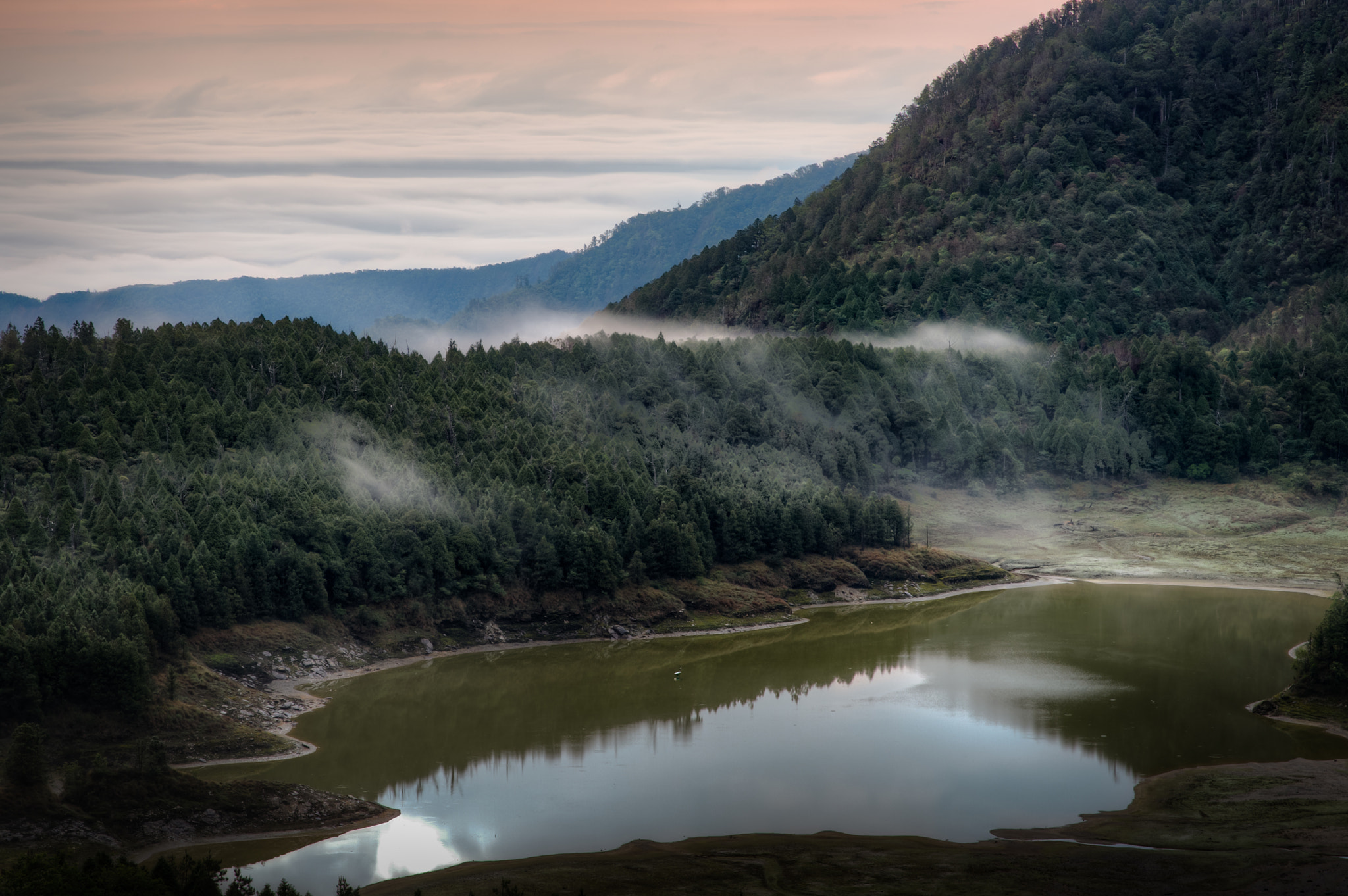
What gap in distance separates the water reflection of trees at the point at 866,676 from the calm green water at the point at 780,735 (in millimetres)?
250

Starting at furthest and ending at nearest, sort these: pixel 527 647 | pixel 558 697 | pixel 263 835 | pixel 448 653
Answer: pixel 527 647
pixel 448 653
pixel 558 697
pixel 263 835

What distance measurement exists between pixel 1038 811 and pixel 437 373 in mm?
95454

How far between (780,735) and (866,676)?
1825 centimetres

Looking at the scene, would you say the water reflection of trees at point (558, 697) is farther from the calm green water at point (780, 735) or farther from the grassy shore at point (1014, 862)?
the grassy shore at point (1014, 862)

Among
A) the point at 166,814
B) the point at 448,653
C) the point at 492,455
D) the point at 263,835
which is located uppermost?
the point at 492,455

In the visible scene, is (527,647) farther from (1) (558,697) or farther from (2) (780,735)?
(2) (780,735)

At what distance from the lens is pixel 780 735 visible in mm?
69938

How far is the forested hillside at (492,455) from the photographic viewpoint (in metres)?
84.6

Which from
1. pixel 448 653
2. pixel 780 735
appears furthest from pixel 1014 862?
pixel 448 653

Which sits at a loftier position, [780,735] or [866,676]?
[780,735]

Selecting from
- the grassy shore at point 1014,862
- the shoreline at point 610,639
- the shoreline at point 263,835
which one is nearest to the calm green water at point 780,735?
the shoreline at point 263,835

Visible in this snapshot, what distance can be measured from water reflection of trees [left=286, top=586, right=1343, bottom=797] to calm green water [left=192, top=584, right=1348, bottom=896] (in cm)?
25

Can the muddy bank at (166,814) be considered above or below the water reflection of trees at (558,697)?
above

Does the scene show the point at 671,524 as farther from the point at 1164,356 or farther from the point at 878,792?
the point at 1164,356
